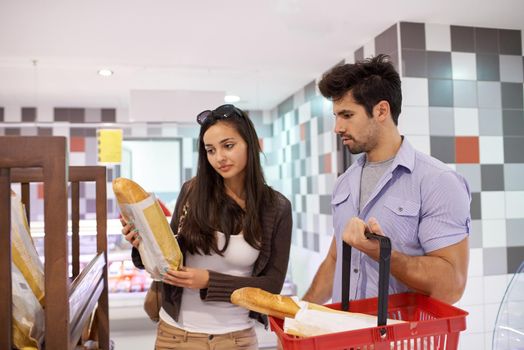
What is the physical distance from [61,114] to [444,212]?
544cm

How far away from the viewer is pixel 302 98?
484cm

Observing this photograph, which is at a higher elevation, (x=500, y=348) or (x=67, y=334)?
(x=67, y=334)

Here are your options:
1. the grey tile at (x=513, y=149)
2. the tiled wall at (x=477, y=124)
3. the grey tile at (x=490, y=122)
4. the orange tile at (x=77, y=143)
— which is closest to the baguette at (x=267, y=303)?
the tiled wall at (x=477, y=124)

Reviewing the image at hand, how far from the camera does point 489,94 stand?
3113mm

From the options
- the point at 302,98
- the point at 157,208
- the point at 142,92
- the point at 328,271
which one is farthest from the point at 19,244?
the point at 302,98

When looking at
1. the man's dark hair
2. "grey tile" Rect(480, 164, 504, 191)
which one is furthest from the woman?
"grey tile" Rect(480, 164, 504, 191)

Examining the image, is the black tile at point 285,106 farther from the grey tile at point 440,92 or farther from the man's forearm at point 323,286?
the man's forearm at point 323,286

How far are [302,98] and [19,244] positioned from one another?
13.9 feet

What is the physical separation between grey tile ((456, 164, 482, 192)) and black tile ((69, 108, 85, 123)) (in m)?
4.51

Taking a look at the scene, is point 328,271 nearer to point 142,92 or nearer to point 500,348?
point 500,348

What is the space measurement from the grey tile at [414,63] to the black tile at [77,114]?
418cm

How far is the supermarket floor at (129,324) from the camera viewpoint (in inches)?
132

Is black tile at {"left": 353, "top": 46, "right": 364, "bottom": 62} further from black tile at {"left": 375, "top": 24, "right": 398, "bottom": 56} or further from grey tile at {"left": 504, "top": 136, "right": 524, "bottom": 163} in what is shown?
grey tile at {"left": 504, "top": 136, "right": 524, "bottom": 163}

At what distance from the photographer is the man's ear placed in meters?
1.42
